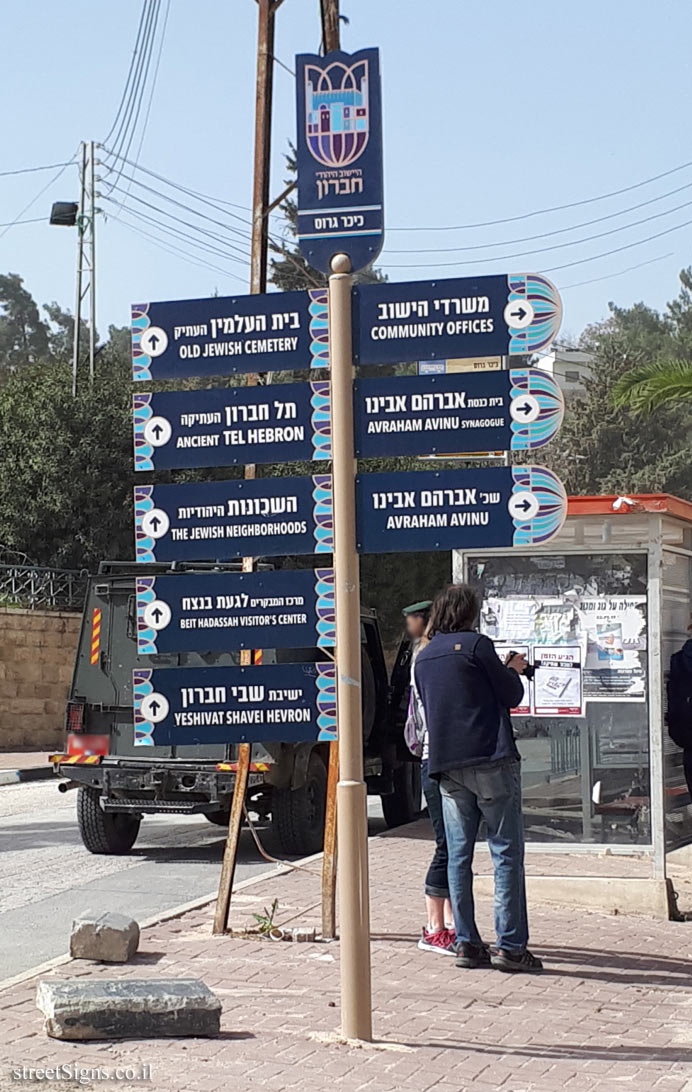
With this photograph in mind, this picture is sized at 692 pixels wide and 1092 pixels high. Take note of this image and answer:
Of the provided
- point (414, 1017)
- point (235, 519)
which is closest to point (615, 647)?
point (235, 519)

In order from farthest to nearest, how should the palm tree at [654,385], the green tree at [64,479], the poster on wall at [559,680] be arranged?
the green tree at [64,479] < the palm tree at [654,385] < the poster on wall at [559,680]

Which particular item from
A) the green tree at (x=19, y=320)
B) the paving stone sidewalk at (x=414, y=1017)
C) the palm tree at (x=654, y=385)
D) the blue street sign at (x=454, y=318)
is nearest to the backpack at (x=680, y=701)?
the paving stone sidewalk at (x=414, y=1017)

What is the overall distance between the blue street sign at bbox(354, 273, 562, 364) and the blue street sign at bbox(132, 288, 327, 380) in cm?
30

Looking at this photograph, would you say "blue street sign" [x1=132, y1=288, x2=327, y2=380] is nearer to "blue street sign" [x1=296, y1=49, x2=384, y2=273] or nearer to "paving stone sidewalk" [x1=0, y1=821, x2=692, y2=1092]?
"blue street sign" [x1=296, y1=49, x2=384, y2=273]

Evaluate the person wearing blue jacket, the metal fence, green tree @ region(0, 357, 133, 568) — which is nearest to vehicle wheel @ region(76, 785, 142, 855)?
the person wearing blue jacket

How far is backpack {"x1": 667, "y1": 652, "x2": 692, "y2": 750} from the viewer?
916 centimetres

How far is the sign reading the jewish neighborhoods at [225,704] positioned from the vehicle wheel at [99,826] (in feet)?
17.5

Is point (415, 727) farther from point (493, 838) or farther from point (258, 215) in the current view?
point (258, 215)

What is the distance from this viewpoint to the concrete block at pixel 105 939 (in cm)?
713

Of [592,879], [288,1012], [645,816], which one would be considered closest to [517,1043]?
[288,1012]

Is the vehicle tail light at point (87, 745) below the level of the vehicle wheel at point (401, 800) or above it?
above

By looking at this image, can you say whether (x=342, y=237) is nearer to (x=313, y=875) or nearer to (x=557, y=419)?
(x=557, y=419)

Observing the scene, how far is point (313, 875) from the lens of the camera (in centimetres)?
997

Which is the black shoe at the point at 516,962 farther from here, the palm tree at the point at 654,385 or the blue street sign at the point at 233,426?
the palm tree at the point at 654,385
